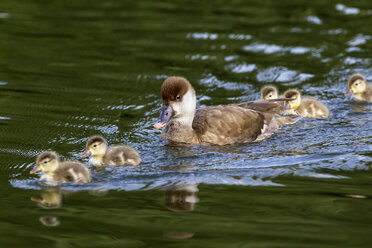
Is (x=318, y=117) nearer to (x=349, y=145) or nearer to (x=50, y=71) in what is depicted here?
(x=349, y=145)

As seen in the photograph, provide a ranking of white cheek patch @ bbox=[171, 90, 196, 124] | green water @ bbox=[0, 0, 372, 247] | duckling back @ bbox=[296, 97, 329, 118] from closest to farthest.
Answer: green water @ bbox=[0, 0, 372, 247]
white cheek patch @ bbox=[171, 90, 196, 124]
duckling back @ bbox=[296, 97, 329, 118]

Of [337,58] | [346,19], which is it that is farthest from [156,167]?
[346,19]

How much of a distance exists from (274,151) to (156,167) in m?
1.39

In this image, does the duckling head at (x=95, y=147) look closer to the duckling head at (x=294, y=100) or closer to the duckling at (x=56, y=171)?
the duckling at (x=56, y=171)

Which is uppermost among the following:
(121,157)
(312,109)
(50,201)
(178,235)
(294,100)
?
(294,100)

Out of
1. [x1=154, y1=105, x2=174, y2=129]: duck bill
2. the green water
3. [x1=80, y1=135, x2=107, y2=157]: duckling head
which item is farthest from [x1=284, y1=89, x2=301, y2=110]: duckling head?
[x1=80, y1=135, x2=107, y2=157]: duckling head

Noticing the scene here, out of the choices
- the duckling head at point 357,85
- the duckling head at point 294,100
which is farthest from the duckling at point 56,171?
the duckling head at point 357,85

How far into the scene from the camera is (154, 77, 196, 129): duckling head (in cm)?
734

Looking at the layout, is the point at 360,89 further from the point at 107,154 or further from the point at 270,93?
the point at 107,154

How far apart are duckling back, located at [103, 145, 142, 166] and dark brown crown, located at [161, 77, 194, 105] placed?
0.93 m

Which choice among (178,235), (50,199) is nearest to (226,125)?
(50,199)

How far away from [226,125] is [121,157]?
1.49 metres

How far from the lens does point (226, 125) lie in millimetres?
7574

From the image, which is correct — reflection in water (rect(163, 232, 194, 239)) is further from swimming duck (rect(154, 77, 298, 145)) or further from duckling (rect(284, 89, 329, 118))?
duckling (rect(284, 89, 329, 118))
